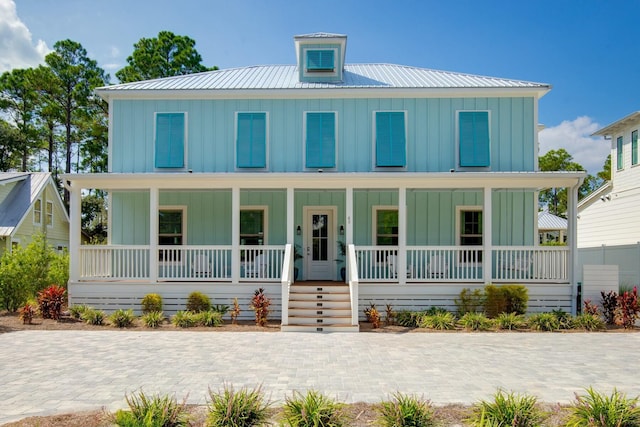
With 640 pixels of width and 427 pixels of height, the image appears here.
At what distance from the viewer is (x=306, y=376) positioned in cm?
676

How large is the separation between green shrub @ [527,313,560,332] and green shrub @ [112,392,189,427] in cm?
886

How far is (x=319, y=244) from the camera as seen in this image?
14695mm

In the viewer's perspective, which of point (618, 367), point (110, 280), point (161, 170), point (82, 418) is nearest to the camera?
point (82, 418)

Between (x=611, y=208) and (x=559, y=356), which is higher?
(x=611, y=208)

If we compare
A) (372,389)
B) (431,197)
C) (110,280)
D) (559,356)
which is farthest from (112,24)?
(559,356)

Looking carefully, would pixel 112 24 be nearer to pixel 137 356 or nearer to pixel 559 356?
pixel 137 356

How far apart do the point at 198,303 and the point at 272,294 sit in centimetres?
194

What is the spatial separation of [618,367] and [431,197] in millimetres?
7685

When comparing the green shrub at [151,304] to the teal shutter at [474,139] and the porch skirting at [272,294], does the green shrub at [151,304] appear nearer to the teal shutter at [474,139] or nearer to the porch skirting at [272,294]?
the porch skirting at [272,294]

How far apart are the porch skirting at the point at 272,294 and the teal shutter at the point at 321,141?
4.10 m

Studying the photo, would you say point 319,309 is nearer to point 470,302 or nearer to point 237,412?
point 470,302

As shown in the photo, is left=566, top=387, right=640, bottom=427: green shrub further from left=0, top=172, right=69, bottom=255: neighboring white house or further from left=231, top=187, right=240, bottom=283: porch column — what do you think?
left=0, top=172, right=69, bottom=255: neighboring white house

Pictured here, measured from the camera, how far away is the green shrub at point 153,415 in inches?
180

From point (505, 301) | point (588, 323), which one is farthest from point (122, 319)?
point (588, 323)
